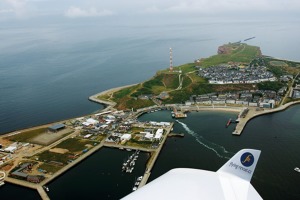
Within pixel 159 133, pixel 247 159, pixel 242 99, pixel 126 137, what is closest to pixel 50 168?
pixel 126 137

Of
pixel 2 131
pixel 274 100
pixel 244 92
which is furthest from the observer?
pixel 244 92

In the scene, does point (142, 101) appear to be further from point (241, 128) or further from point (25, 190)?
point (25, 190)

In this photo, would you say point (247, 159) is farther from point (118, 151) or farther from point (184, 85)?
point (184, 85)

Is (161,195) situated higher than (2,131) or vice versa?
(161,195)

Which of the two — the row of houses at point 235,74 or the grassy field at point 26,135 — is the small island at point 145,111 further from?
the grassy field at point 26,135

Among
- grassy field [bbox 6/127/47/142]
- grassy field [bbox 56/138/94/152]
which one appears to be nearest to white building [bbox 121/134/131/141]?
grassy field [bbox 56/138/94/152]

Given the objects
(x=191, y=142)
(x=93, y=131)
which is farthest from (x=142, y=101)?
(x=191, y=142)

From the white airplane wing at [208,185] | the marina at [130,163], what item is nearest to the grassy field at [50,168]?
the marina at [130,163]
